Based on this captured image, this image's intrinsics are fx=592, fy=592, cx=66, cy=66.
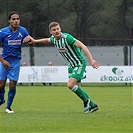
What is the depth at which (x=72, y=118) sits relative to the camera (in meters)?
11.6

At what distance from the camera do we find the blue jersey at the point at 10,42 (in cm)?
1335

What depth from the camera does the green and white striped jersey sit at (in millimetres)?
12906

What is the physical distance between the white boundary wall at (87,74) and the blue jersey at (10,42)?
1898 centimetres

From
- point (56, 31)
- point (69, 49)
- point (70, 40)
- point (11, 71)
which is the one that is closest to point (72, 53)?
point (69, 49)

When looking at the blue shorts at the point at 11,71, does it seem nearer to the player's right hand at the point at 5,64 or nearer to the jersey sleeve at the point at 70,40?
the player's right hand at the point at 5,64

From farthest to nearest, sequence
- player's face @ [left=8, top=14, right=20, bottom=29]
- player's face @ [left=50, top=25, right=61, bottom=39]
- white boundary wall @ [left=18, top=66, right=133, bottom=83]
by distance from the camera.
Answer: white boundary wall @ [left=18, top=66, right=133, bottom=83] < player's face @ [left=8, top=14, right=20, bottom=29] < player's face @ [left=50, top=25, right=61, bottom=39]

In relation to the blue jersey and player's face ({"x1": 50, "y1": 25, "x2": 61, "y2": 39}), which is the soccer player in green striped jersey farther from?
the blue jersey

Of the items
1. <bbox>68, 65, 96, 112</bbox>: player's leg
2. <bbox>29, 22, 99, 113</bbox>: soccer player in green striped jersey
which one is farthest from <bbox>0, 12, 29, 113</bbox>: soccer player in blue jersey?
<bbox>68, 65, 96, 112</bbox>: player's leg

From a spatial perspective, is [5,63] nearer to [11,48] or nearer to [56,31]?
[11,48]

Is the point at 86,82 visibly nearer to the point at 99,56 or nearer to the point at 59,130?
the point at 99,56

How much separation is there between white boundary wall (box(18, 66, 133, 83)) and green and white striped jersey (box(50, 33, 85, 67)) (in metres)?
19.1

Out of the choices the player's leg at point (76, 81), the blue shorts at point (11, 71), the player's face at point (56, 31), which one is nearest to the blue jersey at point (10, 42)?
the blue shorts at point (11, 71)

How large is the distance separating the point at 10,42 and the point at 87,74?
19.2 meters

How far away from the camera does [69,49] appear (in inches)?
512
